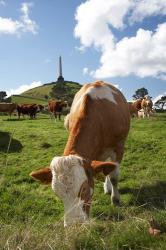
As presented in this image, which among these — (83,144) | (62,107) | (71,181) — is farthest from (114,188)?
(62,107)

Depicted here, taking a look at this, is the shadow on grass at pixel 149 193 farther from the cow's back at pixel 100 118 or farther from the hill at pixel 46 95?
the hill at pixel 46 95

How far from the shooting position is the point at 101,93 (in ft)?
32.7

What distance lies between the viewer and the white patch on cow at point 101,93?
9.69 meters

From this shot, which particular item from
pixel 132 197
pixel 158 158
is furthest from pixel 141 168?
pixel 132 197

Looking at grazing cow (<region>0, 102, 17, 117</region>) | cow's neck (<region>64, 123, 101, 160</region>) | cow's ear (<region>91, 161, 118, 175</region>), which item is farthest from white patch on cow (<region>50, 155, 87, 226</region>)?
grazing cow (<region>0, 102, 17, 117</region>)

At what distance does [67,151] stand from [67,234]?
3.13 meters

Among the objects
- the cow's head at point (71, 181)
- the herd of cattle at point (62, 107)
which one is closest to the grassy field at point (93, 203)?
the cow's head at point (71, 181)

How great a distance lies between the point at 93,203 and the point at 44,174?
310cm

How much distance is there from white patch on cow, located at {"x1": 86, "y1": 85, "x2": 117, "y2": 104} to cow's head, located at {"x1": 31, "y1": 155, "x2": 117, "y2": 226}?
113 inches

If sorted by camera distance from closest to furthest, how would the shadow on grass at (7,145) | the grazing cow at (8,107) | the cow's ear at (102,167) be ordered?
the cow's ear at (102,167) → the shadow on grass at (7,145) → the grazing cow at (8,107)

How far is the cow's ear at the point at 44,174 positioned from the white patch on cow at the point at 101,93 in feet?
9.65

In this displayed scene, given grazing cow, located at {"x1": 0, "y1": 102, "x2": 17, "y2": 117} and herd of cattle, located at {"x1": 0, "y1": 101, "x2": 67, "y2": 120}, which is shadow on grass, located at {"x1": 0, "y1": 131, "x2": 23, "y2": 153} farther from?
grazing cow, located at {"x1": 0, "y1": 102, "x2": 17, "y2": 117}

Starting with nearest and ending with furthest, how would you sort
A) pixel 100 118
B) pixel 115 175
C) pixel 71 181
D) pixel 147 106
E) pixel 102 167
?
1. pixel 71 181
2. pixel 102 167
3. pixel 100 118
4. pixel 115 175
5. pixel 147 106

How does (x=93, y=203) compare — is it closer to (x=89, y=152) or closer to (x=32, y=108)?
(x=89, y=152)
